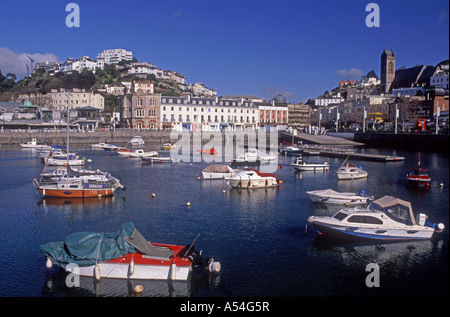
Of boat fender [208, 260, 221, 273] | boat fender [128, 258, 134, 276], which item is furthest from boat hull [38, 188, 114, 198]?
boat fender [208, 260, 221, 273]

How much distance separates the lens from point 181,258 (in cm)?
1927

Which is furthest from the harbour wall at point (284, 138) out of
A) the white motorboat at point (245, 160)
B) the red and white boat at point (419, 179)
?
the red and white boat at point (419, 179)

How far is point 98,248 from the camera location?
19219 mm

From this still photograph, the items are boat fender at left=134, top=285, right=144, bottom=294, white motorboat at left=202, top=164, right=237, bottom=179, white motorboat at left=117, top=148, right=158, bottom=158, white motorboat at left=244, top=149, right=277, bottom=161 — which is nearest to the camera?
boat fender at left=134, top=285, right=144, bottom=294

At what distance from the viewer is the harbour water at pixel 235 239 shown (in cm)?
1838

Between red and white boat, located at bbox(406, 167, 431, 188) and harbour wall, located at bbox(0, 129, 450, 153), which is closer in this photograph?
red and white boat, located at bbox(406, 167, 431, 188)

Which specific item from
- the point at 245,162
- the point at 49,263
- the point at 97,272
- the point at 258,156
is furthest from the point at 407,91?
the point at 49,263

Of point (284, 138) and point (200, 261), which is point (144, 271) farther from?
point (284, 138)

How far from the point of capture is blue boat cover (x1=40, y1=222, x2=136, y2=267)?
19.2 metres

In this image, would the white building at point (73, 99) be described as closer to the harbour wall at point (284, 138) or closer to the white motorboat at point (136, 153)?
the harbour wall at point (284, 138)

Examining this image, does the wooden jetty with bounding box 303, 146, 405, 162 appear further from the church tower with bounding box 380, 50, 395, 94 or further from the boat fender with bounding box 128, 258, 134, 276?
the church tower with bounding box 380, 50, 395, 94

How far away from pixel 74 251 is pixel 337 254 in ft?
45.4
